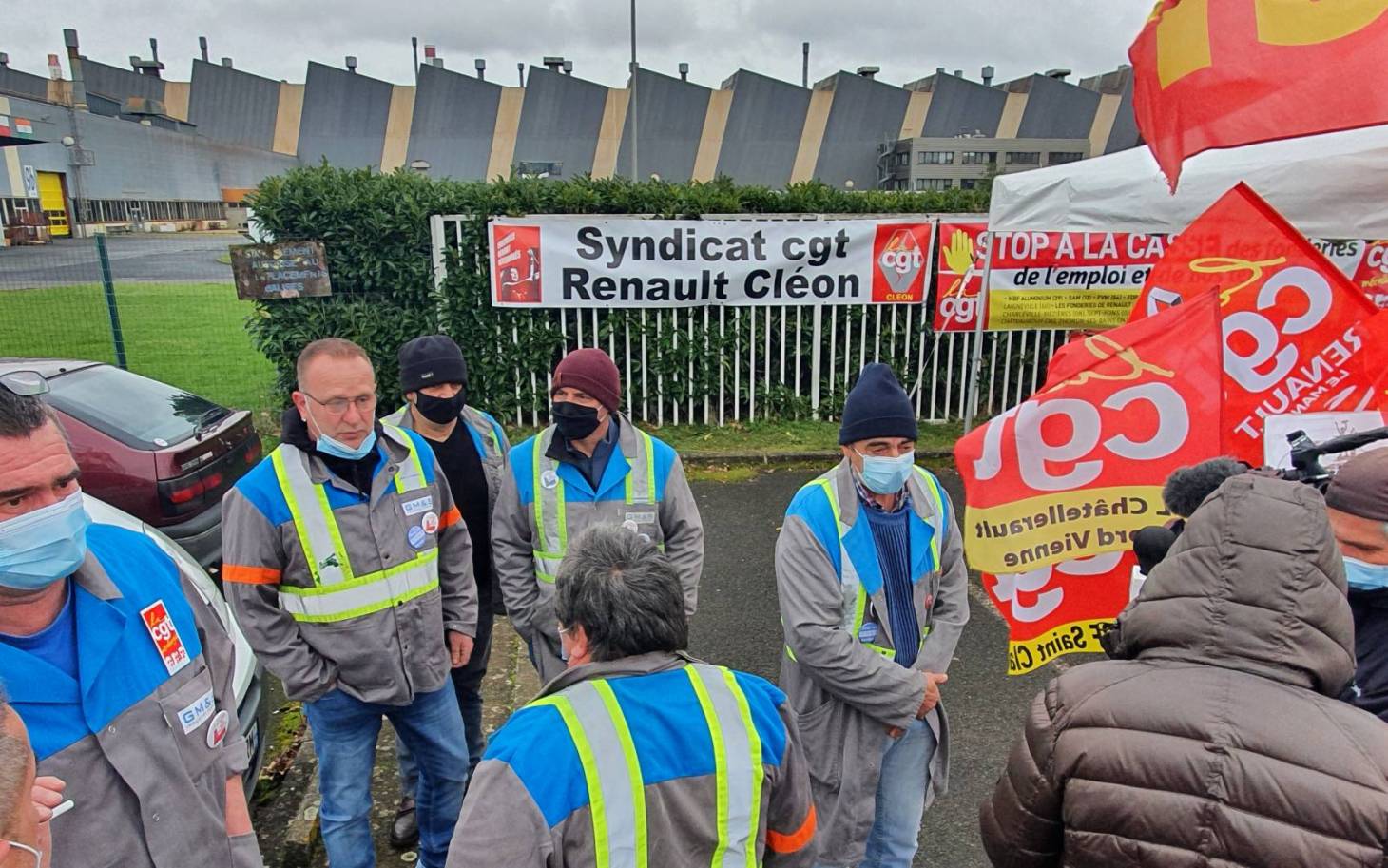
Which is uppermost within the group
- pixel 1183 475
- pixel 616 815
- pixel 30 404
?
pixel 30 404

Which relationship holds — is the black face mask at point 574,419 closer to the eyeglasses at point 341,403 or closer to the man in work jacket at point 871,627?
the eyeglasses at point 341,403

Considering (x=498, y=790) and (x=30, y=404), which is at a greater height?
(x=30, y=404)

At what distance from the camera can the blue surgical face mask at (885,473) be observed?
2420 millimetres

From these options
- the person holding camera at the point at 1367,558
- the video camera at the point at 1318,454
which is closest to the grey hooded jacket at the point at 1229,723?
the person holding camera at the point at 1367,558

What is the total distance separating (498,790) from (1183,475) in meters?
2.28

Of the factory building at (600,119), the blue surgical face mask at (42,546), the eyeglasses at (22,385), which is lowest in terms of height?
the blue surgical face mask at (42,546)

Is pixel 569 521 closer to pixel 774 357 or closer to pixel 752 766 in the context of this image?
pixel 752 766

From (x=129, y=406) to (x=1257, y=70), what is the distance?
19.0 feet

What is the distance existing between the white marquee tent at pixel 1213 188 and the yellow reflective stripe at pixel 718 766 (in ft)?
10.2

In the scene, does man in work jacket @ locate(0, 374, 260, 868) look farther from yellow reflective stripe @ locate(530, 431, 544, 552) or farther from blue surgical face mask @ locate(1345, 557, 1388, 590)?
blue surgical face mask @ locate(1345, 557, 1388, 590)

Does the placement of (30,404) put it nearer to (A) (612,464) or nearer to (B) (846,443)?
(A) (612,464)

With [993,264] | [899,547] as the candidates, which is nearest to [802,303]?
[993,264]

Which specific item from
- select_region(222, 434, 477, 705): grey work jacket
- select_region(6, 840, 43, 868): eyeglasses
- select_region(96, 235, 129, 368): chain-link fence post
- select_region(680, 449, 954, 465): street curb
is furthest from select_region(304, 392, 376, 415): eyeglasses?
select_region(96, 235, 129, 368): chain-link fence post

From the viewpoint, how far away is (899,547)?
2.49 m
